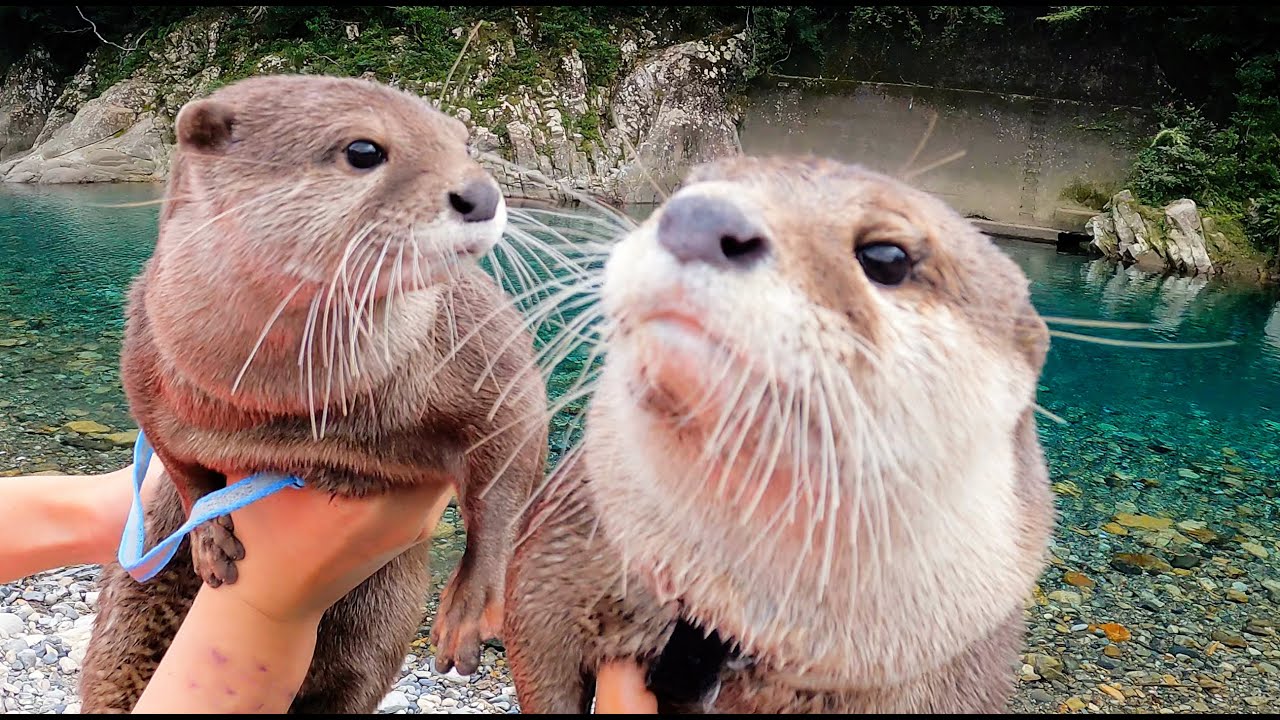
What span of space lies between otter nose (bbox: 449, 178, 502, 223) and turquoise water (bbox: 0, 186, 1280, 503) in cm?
451

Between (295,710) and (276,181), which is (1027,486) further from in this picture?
(295,710)

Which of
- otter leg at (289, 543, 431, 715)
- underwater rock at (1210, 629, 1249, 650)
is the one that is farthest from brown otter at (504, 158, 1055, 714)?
underwater rock at (1210, 629, 1249, 650)

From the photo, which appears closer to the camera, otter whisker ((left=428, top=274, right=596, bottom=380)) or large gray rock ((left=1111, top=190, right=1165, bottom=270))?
otter whisker ((left=428, top=274, right=596, bottom=380))

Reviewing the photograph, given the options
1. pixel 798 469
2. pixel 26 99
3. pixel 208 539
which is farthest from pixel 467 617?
pixel 26 99

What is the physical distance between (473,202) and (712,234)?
33.7 inches

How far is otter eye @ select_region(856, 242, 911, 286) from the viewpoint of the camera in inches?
38.3

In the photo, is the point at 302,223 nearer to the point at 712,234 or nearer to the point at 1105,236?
the point at 712,234

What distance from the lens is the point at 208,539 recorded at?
1806 millimetres

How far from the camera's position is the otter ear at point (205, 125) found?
1693mm

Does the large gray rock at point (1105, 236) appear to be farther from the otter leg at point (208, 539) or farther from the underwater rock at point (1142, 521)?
the otter leg at point (208, 539)

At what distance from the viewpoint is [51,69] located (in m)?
21.4

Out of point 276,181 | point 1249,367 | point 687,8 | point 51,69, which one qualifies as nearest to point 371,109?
point 276,181

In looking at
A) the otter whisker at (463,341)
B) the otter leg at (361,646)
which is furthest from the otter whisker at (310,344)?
the otter leg at (361,646)

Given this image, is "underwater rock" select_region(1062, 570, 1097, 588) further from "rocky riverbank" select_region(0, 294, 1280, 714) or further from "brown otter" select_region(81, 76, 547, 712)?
"brown otter" select_region(81, 76, 547, 712)
